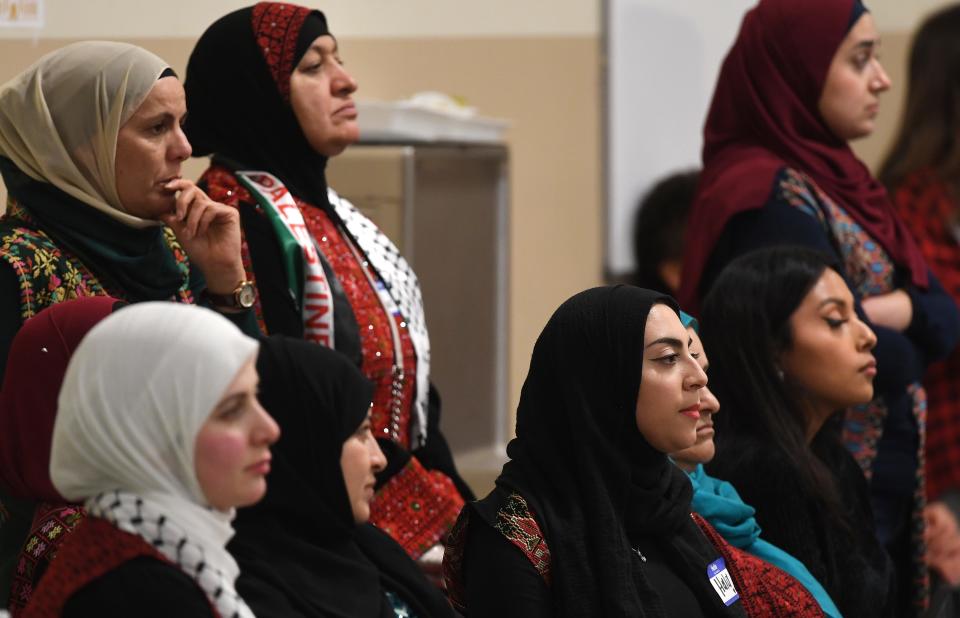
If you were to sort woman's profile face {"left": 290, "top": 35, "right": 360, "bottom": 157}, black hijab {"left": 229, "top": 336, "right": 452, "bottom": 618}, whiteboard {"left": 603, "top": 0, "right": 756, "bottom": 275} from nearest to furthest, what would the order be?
1. black hijab {"left": 229, "top": 336, "right": 452, "bottom": 618}
2. woman's profile face {"left": 290, "top": 35, "right": 360, "bottom": 157}
3. whiteboard {"left": 603, "top": 0, "right": 756, "bottom": 275}

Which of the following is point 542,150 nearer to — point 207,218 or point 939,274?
point 939,274

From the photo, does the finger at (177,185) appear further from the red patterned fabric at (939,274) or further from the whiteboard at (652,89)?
the whiteboard at (652,89)

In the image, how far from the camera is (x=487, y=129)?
15.5 ft

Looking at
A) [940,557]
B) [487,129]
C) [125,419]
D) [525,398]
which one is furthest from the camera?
[487,129]

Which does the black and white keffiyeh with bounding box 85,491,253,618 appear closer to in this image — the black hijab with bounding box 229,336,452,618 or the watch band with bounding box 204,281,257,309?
the black hijab with bounding box 229,336,452,618

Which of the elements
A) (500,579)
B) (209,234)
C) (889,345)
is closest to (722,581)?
(500,579)

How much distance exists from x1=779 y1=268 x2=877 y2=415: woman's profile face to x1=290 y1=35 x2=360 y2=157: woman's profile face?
972mm

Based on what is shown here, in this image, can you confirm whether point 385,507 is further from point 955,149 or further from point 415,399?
point 955,149

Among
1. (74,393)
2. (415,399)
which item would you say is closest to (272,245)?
(415,399)

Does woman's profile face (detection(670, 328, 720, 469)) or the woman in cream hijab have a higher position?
the woman in cream hijab

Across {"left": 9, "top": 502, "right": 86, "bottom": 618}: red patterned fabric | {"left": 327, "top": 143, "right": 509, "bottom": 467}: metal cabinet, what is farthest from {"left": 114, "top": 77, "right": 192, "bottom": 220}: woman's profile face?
{"left": 327, "top": 143, "right": 509, "bottom": 467}: metal cabinet

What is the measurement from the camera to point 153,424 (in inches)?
72.7

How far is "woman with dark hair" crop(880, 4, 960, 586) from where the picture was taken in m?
4.30

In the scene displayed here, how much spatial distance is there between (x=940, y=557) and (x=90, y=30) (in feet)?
6.44
